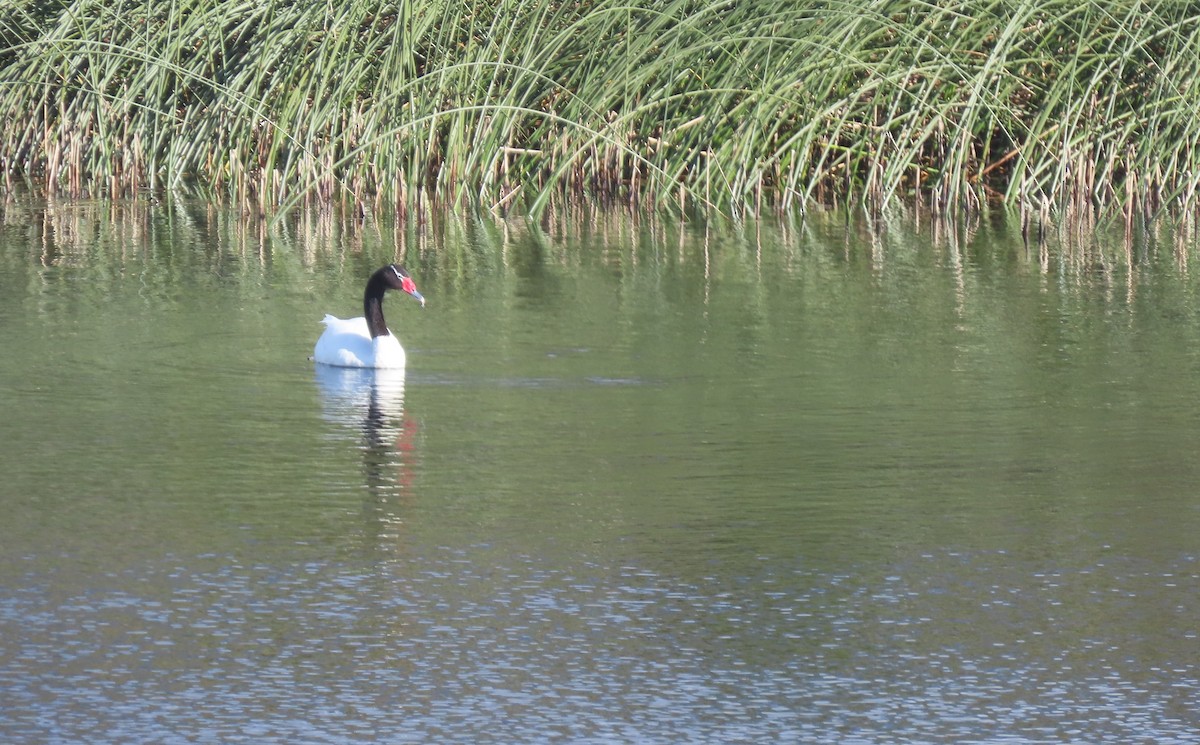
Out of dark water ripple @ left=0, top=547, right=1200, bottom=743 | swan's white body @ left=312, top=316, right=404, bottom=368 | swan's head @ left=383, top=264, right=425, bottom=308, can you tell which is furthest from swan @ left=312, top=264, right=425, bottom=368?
dark water ripple @ left=0, top=547, right=1200, bottom=743

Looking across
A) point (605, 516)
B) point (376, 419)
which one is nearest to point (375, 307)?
point (376, 419)

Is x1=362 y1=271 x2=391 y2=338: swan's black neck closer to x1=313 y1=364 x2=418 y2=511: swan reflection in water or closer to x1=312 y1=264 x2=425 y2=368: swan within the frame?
x1=312 y1=264 x2=425 y2=368: swan

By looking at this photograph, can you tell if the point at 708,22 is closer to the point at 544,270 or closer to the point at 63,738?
the point at 544,270

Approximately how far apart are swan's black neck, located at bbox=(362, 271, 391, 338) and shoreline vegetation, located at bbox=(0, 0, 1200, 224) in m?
4.69

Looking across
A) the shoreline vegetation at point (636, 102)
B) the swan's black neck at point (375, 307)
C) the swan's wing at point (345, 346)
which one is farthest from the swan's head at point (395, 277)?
the shoreline vegetation at point (636, 102)

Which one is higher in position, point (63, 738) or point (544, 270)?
point (544, 270)

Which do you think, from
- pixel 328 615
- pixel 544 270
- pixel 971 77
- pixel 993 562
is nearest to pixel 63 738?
pixel 328 615

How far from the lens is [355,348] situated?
9516 millimetres

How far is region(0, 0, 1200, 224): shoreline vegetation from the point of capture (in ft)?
51.9

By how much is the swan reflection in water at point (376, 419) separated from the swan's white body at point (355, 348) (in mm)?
35

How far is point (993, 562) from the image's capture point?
603cm

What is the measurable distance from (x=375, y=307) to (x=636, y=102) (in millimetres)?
7206

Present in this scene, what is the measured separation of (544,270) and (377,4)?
455cm

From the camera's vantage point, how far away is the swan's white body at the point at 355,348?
9430mm
